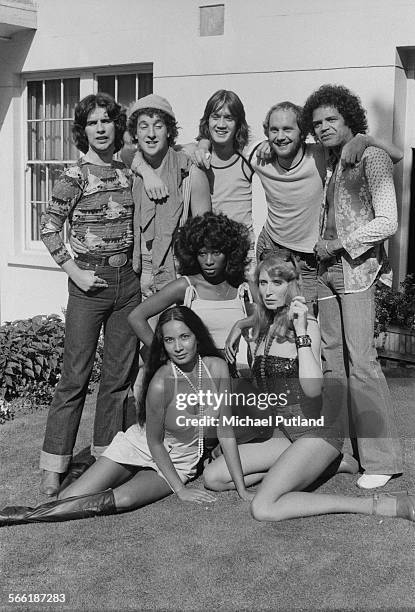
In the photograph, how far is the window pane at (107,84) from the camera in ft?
28.4

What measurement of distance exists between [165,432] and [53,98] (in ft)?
19.0

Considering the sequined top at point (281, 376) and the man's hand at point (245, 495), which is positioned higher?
the sequined top at point (281, 376)

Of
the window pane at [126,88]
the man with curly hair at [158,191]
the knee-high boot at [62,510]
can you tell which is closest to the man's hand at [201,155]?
the man with curly hair at [158,191]

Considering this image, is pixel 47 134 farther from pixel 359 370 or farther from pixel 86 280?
pixel 359 370

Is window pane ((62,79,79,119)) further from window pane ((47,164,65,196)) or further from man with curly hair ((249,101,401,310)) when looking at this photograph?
man with curly hair ((249,101,401,310))

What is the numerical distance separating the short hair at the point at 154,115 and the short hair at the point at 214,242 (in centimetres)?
53

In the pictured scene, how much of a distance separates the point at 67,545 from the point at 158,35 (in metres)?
5.38

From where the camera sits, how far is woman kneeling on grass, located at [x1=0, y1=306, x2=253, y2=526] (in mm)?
4180

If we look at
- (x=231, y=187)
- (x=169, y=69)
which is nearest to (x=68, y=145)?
(x=169, y=69)

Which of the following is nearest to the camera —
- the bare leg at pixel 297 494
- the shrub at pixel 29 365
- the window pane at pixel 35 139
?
the bare leg at pixel 297 494

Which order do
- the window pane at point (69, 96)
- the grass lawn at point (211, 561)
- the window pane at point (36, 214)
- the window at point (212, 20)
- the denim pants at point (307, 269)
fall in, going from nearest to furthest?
the grass lawn at point (211, 561), the denim pants at point (307, 269), the window at point (212, 20), the window pane at point (69, 96), the window pane at point (36, 214)

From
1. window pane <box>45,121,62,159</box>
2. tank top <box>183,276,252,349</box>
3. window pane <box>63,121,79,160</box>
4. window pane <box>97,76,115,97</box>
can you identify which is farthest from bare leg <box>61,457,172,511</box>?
window pane <box>45,121,62,159</box>

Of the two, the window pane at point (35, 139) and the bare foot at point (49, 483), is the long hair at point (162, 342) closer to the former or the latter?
the bare foot at point (49, 483)

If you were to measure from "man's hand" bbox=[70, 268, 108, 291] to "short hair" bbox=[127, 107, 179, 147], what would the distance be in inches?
31.2
